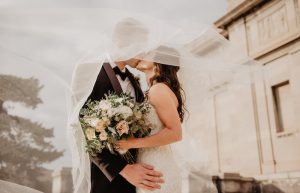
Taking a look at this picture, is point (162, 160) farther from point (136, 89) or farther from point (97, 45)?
point (97, 45)

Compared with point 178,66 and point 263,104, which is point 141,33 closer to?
point 178,66

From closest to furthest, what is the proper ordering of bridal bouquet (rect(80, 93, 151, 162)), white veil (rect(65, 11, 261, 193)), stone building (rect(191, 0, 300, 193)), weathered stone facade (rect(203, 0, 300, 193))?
bridal bouquet (rect(80, 93, 151, 162)) → white veil (rect(65, 11, 261, 193)) → stone building (rect(191, 0, 300, 193)) → weathered stone facade (rect(203, 0, 300, 193))

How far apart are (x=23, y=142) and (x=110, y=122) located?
2.07 ft

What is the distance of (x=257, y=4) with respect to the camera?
1543cm

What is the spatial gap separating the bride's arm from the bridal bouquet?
0.26ft

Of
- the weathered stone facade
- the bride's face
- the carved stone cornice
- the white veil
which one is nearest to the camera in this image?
the white veil

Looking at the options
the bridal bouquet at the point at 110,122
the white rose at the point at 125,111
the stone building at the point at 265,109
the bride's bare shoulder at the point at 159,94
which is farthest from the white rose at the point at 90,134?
the stone building at the point at 265,109

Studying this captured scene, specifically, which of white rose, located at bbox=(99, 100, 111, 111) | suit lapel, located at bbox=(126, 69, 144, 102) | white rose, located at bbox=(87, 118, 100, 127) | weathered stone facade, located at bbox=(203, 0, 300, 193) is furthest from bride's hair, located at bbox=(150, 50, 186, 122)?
weathered stone facade, located at bbox=(203, 0, 300, 193)

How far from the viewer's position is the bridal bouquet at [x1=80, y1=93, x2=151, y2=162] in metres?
2.57

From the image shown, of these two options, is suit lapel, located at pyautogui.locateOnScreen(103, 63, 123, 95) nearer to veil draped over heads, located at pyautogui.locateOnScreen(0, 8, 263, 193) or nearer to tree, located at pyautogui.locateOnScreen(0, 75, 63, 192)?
veil draped over heads, located at pyautogui.locateOnScreen(0, 8, 263, 193)

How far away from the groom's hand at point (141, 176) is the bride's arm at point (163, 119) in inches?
6.4

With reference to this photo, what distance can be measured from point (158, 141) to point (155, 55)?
77 centimetres

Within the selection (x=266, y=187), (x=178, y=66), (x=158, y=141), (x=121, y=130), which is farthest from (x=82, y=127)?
(x=266, y=187)

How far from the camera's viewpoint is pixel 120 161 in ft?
8.43
